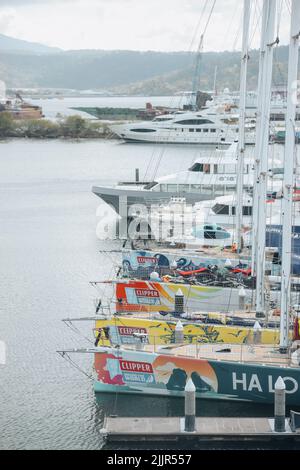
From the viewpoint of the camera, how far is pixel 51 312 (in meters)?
28.8

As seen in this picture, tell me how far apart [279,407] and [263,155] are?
8.28 m

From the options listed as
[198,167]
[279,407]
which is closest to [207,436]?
[279,407]

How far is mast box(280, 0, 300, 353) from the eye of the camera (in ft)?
64.0

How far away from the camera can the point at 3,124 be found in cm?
10500

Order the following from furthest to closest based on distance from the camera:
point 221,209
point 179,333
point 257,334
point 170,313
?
point 221,209
point 170,313
point 257,334
point 179,333

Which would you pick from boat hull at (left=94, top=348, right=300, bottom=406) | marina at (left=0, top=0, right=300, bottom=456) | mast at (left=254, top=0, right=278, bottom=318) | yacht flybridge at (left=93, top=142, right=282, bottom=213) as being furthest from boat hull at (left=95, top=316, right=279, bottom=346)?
yacht flybridge at (left=93, top=142, right=282, bottom=213)

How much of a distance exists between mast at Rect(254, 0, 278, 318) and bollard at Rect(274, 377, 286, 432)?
5.58 meters

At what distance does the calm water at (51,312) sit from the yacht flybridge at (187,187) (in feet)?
6.08

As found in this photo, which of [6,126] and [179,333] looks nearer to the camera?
[179,333]

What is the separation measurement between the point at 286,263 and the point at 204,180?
2399cm

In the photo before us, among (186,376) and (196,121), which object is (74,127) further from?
(186,376)

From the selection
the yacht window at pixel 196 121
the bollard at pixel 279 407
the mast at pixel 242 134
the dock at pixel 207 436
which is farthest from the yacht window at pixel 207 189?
the yacht window at pixel 196 121

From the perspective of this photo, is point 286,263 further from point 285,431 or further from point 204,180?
point 204,180
